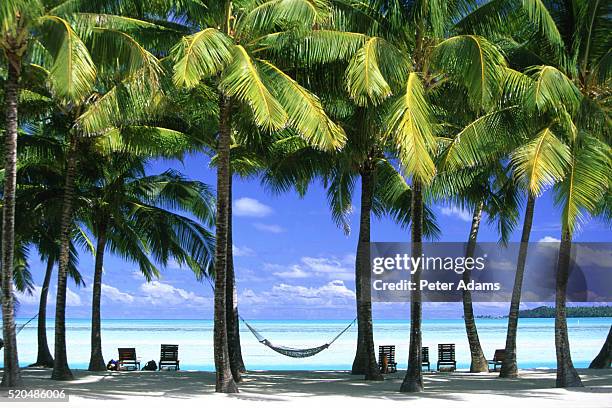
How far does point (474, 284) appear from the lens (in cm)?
2352

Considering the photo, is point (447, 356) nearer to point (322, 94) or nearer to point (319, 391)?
point (319, 391)

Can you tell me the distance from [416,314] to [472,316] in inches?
281

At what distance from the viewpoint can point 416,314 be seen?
50.0ft

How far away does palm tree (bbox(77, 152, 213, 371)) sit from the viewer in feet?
66.7

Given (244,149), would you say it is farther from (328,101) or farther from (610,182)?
(610,182)

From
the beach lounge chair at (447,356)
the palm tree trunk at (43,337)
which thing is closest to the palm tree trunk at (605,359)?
the beach lounge chair at (447,356)

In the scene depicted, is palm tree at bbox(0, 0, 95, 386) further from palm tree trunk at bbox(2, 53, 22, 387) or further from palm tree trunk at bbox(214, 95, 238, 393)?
palm tree trunk at bbox(214, 95, 238, 393)

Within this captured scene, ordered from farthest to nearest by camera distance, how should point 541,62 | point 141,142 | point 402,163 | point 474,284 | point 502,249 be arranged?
point 502,249 → point 474,284 → point 141,142 → point 541,62 → point 402,163

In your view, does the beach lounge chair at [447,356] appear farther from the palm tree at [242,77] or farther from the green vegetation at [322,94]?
the palm tree at [242,77]

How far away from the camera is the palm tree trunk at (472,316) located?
71.1ft

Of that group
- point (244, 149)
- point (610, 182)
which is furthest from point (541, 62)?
point (244, 149)

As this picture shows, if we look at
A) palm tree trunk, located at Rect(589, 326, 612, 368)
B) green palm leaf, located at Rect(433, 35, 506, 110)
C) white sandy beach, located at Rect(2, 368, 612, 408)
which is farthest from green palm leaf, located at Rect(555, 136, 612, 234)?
palm tree trunk, located at Rect(589, 326, 612, 368)

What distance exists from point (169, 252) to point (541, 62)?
1111cm

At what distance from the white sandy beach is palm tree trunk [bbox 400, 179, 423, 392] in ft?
1.15
